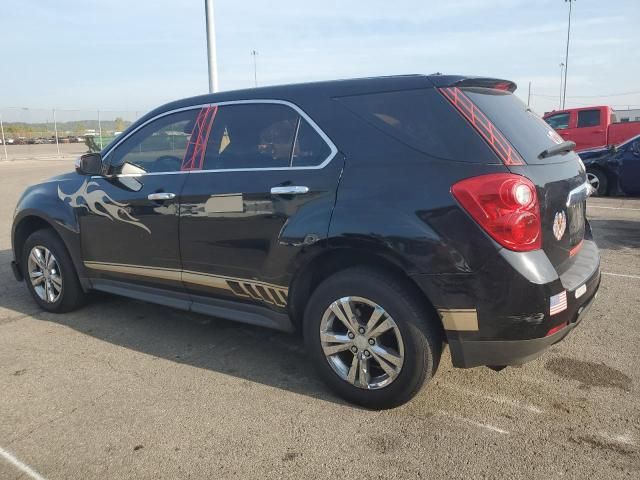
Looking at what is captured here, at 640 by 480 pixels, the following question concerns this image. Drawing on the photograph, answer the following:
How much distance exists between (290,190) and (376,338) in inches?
39.5

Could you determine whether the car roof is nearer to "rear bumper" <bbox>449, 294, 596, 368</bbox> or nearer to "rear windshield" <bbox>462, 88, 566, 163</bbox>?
"rear windshield" <bbox>462, 88, 566, 163</bbox>

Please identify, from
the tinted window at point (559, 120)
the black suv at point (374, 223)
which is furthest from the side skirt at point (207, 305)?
the tinted window at point (559, 120)

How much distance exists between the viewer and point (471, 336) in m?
2.74

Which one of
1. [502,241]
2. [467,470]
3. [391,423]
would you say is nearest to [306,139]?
[502,241]

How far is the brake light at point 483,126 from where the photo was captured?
2.72 meters

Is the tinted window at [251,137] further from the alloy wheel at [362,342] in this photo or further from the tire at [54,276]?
the tire at [54,276]

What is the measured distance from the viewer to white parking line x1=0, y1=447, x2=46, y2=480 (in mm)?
2586

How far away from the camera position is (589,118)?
16.2m

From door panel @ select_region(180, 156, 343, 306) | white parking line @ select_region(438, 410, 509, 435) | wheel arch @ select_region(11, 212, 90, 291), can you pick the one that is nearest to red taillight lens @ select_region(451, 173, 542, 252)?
door panel @ select_region(180, 156, 343, 306)

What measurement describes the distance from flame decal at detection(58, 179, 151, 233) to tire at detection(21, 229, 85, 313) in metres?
0.45

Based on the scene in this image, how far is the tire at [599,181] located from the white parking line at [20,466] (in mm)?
11880

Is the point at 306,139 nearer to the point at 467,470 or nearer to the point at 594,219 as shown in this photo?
the point at 467,470

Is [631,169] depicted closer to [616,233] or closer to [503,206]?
[616,233]

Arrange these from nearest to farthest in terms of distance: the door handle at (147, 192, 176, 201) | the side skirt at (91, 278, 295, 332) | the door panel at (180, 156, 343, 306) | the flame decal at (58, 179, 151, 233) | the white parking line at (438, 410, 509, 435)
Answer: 1. the white parking line at (438, 410, 509, 435)
2. the door panel at (180, 156, 343, 306)
3. the side skirt at (91, 278, 295, 332)
4. the door handle at (147, 192, 176, 201)
5. the flame decal at (58, 179, 151, 233)
